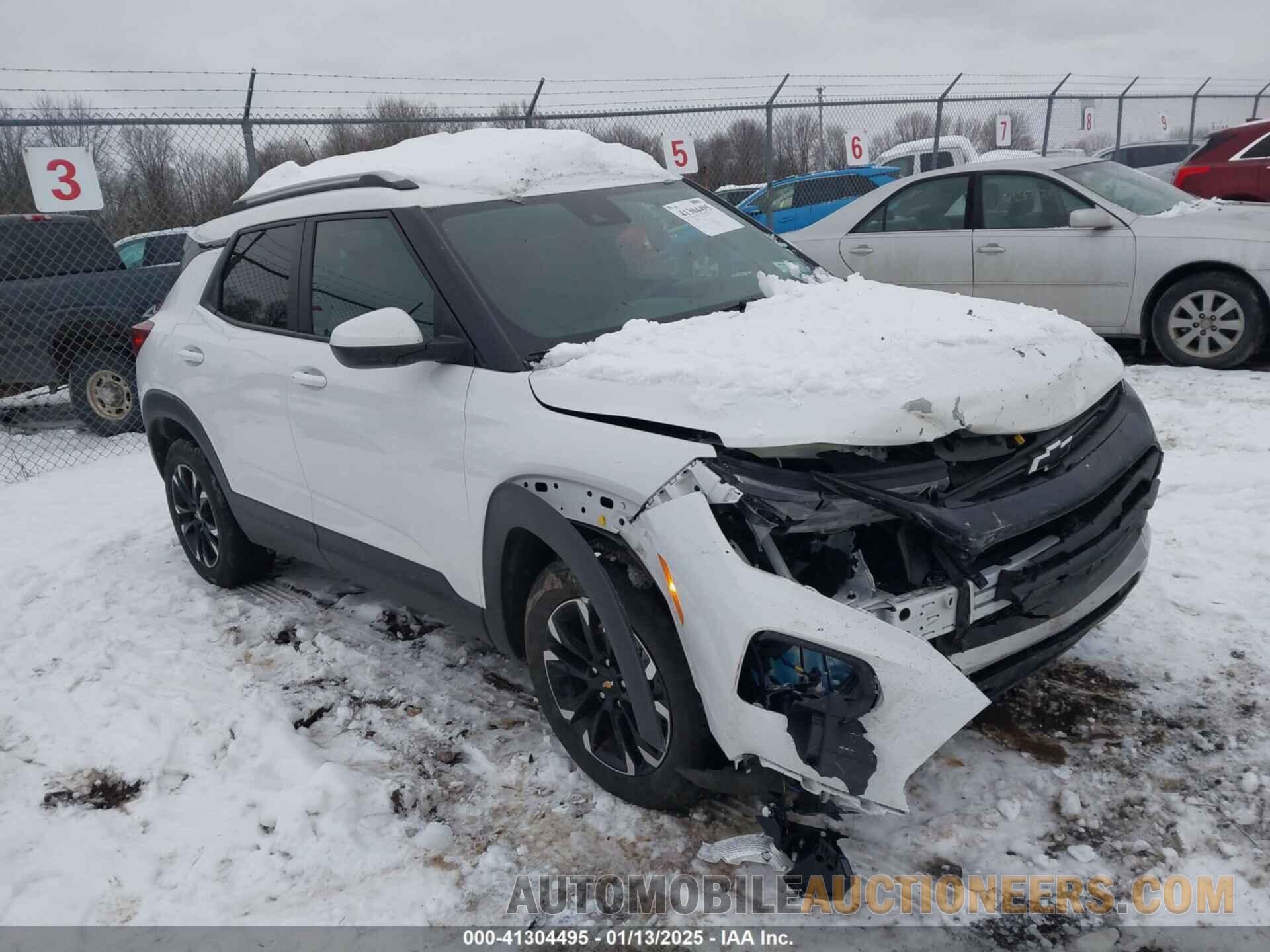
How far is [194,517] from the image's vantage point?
15.9 ft

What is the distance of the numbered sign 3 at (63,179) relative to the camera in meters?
7.31

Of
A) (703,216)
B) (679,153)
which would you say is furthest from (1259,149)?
(703,216)

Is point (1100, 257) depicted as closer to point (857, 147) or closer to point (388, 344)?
point (388, 344)

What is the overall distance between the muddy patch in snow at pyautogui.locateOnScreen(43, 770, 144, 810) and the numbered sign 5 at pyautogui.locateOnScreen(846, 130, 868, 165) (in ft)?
42.0

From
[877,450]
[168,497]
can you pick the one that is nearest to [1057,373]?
[877,450]

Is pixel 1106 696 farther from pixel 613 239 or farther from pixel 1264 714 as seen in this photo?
pixel 613 239

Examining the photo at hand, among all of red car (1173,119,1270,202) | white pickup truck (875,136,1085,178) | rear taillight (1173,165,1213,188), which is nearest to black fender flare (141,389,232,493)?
rear taillight (1173,165,1213,188)

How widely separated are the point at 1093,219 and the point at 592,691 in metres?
5.93

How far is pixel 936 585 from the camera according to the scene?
2.38m

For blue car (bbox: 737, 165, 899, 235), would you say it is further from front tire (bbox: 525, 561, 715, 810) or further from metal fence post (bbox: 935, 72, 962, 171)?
front tire (bbox: 525, 561, 715, 810)

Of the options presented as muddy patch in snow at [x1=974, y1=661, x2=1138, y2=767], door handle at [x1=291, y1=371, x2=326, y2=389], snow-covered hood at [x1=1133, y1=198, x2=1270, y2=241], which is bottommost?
muddy patch in snow at [x1=974, y1=661, x2=1138, y2=767]

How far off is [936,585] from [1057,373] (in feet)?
2.60

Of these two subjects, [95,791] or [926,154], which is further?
[926,154]

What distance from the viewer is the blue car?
14.9 meters
